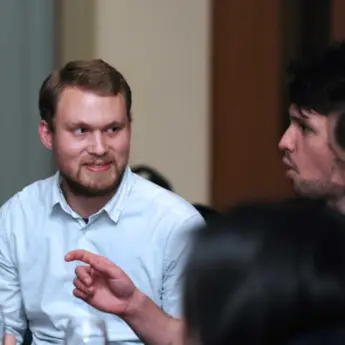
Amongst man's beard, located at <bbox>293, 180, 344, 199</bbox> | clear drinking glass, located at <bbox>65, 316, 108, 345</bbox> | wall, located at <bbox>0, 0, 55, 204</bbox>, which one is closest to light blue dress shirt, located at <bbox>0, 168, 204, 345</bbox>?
man's beard, located at <bbox>293, 180, 344, 199</bbox>

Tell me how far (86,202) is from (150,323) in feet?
1.53

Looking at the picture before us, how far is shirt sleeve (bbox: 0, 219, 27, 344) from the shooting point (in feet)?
6.64

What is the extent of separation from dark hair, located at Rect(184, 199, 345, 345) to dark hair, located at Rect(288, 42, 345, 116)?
746mm

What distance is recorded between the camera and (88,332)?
1.42 m

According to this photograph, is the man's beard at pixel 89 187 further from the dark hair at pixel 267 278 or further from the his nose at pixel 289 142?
the dark hair at pixel 267 278

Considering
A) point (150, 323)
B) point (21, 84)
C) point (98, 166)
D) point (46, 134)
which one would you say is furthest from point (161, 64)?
point (150, 323)

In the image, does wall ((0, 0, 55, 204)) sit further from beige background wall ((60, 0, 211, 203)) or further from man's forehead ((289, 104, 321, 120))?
man's forehead ((289, 104, 321, 120))

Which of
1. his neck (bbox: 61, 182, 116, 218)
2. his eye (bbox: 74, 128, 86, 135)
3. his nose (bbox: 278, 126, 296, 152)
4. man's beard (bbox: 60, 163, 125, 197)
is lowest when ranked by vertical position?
his neck (bbox: 61, 182, 116, 218)

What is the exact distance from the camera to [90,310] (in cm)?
196

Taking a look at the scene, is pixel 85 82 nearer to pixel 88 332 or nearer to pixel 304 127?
pixel 304 127

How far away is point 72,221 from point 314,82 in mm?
682

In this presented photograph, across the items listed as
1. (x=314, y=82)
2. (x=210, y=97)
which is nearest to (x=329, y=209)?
(x=314, y=82)

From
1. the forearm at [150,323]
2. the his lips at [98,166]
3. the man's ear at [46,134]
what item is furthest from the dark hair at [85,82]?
the forearm at [150,323]

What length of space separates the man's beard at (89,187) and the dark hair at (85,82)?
135 millimetres
